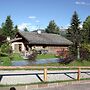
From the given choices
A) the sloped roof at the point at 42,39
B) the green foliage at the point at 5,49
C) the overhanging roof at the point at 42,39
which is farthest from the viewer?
the sloped roof at the point at 42,39

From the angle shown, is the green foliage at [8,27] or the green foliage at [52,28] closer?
the green foliage at [8,27]

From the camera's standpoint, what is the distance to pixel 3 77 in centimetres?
1689

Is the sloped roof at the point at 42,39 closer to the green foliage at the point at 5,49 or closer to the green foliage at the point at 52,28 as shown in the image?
the green foliage at the point at 5,49

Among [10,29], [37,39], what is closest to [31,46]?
[37,39]

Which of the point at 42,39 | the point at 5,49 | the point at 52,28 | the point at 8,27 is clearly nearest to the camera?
the point at 5,49

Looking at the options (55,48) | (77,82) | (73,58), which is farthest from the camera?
(55,48)

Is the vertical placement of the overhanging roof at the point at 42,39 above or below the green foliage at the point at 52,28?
below

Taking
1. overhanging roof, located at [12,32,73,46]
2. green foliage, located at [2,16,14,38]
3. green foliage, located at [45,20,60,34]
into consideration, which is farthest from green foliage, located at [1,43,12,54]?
green foliage, located at [45,20,60,34]

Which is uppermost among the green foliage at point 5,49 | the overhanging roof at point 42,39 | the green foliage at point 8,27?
the green foliage at point 8,27

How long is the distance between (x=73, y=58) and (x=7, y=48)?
36.1 ft

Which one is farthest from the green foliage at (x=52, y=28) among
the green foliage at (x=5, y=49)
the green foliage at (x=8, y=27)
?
the green foliage at (x=5, y=49)

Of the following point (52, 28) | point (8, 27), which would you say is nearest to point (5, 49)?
point (8, 27)

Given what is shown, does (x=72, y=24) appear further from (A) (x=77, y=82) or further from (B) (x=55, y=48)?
(A) (x=77, y=82)

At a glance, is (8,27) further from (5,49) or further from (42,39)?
(5,49)
